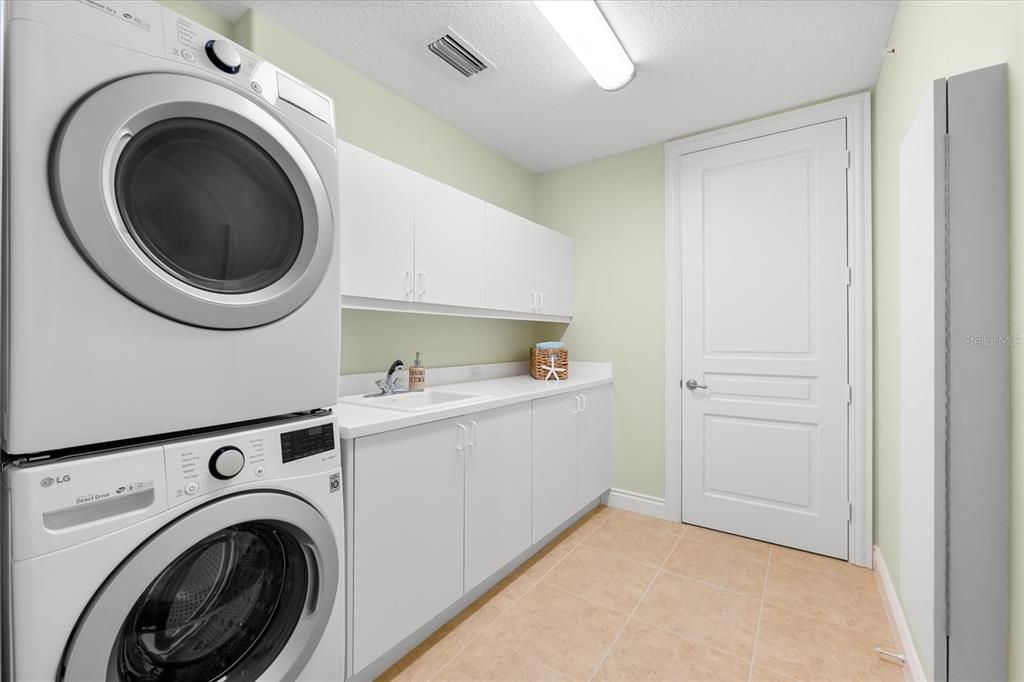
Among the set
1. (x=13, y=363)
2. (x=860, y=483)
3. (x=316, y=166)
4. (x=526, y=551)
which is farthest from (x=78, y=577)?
(x=860, y=483)

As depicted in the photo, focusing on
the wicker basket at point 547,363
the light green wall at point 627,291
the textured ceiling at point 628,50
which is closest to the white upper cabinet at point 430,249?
the wicker basket at point 547,363

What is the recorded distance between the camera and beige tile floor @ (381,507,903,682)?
5.42 ft

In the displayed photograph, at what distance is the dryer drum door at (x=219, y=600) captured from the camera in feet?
2.88

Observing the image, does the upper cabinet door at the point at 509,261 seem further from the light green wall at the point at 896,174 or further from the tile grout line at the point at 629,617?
the light green wall at the point at 896,174

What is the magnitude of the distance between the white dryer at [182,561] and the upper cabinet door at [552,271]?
2000mm

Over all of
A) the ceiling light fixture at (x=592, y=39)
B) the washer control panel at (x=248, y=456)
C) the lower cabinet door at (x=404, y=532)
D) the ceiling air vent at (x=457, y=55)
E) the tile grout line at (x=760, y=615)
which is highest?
the ceiling air vent at (x=457, y=55)

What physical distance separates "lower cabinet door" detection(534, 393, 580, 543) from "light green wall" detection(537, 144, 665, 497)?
58 cm

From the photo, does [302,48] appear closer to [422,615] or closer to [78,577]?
[78,577]

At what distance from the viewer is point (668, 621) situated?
6.31ft

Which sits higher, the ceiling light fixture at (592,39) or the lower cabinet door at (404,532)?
the ceiling light fixture at (592,39)

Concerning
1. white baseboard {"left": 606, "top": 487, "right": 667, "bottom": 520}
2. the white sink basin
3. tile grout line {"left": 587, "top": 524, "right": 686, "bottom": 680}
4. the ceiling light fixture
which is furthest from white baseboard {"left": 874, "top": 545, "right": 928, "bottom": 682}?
the ceiling light fixture

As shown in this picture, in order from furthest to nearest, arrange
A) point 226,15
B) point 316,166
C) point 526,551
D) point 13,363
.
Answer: point 526,551 < point 226,15 < point 316,166 < point 13,363

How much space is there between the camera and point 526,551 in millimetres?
2361

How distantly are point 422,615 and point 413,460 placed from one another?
60cm
